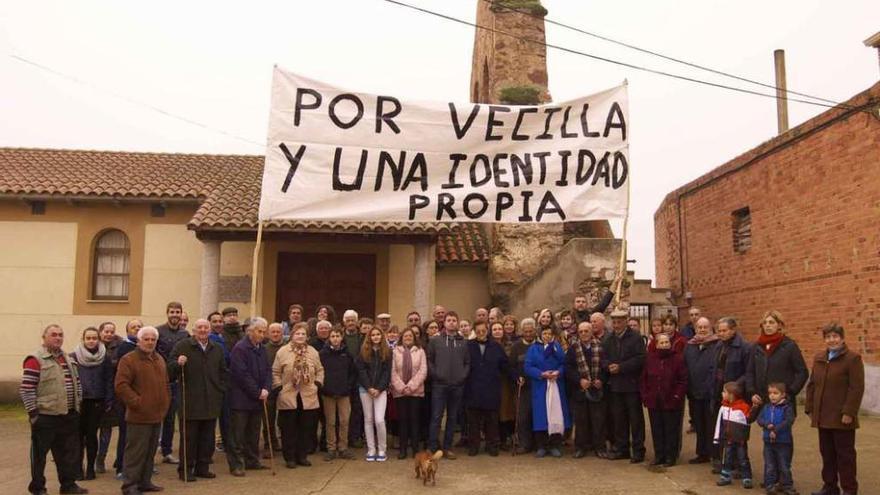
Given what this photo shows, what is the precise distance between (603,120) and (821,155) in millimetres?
6181

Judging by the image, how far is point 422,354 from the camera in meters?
8.63

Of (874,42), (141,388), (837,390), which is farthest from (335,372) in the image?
(874,42)

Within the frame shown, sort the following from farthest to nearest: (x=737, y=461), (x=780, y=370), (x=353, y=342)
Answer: (x=353, y=342) → (x=737, y=461) → (x=780, y=370)

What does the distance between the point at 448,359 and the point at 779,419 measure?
3.63 metres

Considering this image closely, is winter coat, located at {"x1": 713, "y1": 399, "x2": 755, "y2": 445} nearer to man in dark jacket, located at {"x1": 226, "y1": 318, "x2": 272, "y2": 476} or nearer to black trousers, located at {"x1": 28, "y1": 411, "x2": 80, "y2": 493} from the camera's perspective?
man in dark jacket, located at {"x1": 226, "y1": 318, "x2": 272, "y2": 476}

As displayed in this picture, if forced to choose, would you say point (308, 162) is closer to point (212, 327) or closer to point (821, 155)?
point (212, 327)

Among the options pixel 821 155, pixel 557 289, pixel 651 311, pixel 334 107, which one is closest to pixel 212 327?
pixel 334 107

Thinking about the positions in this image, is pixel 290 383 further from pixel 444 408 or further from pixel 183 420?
pixel 444 408

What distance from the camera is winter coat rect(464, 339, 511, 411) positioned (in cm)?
871

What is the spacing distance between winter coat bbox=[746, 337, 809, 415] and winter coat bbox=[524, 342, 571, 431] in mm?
2276

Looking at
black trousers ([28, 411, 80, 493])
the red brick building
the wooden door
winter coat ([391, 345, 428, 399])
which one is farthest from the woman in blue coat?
the wooden door

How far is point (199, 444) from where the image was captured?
295 inches

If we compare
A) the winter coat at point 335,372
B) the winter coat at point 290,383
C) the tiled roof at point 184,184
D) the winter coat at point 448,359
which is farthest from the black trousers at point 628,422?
the tiled roof at point 184,184

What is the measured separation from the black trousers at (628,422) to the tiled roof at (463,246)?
6816 millimetres
